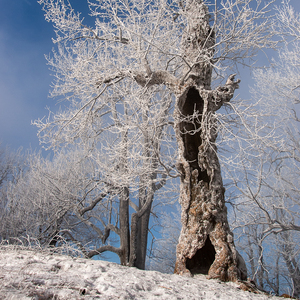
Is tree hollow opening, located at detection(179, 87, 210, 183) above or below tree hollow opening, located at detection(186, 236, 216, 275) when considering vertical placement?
above

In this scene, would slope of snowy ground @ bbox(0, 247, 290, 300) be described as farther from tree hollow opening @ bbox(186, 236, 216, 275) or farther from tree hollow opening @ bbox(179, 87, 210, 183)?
tree hollow opening @ bbox(179, 87, 210, 183)

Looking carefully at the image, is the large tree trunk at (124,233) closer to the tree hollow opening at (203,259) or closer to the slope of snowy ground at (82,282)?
the tree hollow opening at (203,259)

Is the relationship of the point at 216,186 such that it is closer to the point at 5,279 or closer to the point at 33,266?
the point at 33,266

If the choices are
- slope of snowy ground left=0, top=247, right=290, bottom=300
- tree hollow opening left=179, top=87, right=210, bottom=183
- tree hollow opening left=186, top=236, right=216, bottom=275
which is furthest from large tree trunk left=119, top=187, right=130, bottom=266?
slope of snowy ground left=0, top=247, right=290, bottom=300

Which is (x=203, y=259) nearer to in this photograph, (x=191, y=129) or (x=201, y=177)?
(x=201, y=177)

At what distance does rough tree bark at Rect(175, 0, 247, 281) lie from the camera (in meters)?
3.98

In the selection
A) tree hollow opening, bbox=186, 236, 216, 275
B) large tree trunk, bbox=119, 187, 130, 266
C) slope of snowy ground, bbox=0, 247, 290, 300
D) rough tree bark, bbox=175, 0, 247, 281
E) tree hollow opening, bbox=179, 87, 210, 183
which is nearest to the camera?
slope of snowy ground, bbox=0, 247, 290, 300

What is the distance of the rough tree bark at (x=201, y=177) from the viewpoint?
3.98m

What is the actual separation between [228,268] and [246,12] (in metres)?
4.44

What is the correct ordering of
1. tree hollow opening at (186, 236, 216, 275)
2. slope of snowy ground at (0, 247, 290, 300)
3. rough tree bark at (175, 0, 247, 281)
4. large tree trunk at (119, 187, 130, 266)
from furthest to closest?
1. large tree trunk at (119, 187, 130, 266)
2. tree hollow opening at (186, 236, 216, 275)
3. rough tree bark at (175, 0, 247, 281)
4. slope of snowy ground at (0, 247, 290, 300)

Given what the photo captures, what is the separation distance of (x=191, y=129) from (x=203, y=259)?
2351 mm

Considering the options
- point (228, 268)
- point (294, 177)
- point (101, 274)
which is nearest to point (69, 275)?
point (101, 274)

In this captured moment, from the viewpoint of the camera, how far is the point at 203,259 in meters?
4.43

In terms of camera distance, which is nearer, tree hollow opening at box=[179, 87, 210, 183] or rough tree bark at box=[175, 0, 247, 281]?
rough tree bark at box=[175, 0, 247, 281]
